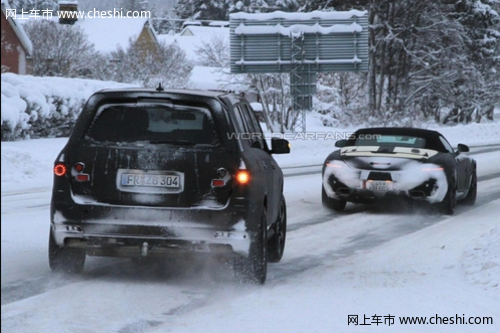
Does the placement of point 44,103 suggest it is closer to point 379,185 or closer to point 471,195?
point 471,195

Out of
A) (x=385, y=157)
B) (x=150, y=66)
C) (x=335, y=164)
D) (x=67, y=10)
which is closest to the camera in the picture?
(x=385, y=157)

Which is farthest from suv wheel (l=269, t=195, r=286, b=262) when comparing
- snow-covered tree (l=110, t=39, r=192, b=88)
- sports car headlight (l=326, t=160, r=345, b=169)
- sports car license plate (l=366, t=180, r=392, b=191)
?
snow-covered tree (l=110, t=39, r=192, b=88)

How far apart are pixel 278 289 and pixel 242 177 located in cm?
99

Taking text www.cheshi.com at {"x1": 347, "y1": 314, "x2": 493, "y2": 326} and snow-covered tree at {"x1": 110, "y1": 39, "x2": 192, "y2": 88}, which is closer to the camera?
text www.cheshi.com at {"x1": 347, "y1": 314, "x2": 493, "y2": 326}

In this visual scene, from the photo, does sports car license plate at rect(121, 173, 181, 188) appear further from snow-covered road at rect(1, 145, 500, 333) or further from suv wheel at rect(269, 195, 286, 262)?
suv wheel at rect(269, 195, 286, 262)

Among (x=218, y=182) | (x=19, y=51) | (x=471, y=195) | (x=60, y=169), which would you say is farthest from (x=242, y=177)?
(x=19, y=51)

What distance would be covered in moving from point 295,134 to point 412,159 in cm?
2640

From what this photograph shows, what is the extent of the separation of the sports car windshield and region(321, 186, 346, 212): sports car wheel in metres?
0.94

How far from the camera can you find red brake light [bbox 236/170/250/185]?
7.30 m

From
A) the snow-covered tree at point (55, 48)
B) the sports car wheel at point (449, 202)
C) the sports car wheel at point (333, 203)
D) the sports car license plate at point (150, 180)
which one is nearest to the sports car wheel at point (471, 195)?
the sports car wheel at point (449, 202)

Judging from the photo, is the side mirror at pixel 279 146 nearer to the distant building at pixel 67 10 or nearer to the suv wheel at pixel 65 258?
the suv wheel at pixel 65 258

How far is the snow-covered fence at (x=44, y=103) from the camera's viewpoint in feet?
81.1

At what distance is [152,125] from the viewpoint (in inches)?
293

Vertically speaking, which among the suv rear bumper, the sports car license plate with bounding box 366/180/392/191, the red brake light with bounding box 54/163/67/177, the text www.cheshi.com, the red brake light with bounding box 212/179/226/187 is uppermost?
the red brake light with bounding box 54/163/67/177
